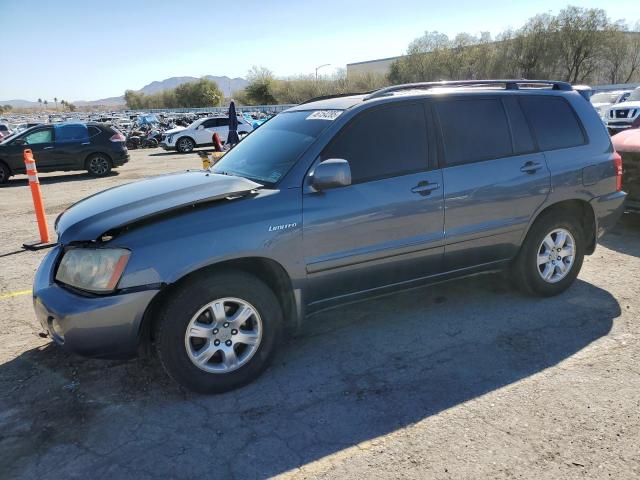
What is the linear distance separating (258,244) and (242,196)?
36 centimetres

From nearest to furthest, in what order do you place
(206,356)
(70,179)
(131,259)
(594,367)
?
(131,259)
(206,356)
(594,367)
(70,179)

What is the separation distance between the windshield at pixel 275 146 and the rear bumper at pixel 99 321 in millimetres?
1263

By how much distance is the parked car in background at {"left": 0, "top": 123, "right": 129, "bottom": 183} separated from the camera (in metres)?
Answer: 14.7

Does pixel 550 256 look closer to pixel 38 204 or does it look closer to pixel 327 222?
pixel 327 222

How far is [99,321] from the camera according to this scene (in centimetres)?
295

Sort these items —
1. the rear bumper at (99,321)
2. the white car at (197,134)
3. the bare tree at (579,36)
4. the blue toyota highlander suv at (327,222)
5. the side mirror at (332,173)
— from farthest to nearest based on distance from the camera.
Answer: the bare tree at (579,36) → the white car at (197,134) → the side mirror at (332,173) → the blue toyota highlander suv at (327,222) → the rear bumper at (99,321)

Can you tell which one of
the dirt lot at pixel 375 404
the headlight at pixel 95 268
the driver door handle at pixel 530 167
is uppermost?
the driver door handle at pixel 530 167

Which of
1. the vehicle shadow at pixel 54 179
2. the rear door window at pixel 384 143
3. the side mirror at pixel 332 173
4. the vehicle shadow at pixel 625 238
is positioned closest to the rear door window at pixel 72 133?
the vehicle shadow at pixel 54 179

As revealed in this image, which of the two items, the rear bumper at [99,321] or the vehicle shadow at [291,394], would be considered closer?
the vehicle shadow at [291,394]

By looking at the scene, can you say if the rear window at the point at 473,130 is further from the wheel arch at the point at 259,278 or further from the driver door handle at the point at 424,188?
the wheel arch at the point at 259,278

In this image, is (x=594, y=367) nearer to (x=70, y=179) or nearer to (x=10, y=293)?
(x=10, y=293)

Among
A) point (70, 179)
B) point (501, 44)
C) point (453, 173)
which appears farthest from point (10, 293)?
point (501, 44)

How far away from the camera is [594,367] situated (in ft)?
11.5

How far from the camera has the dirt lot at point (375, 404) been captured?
2.65 metres
